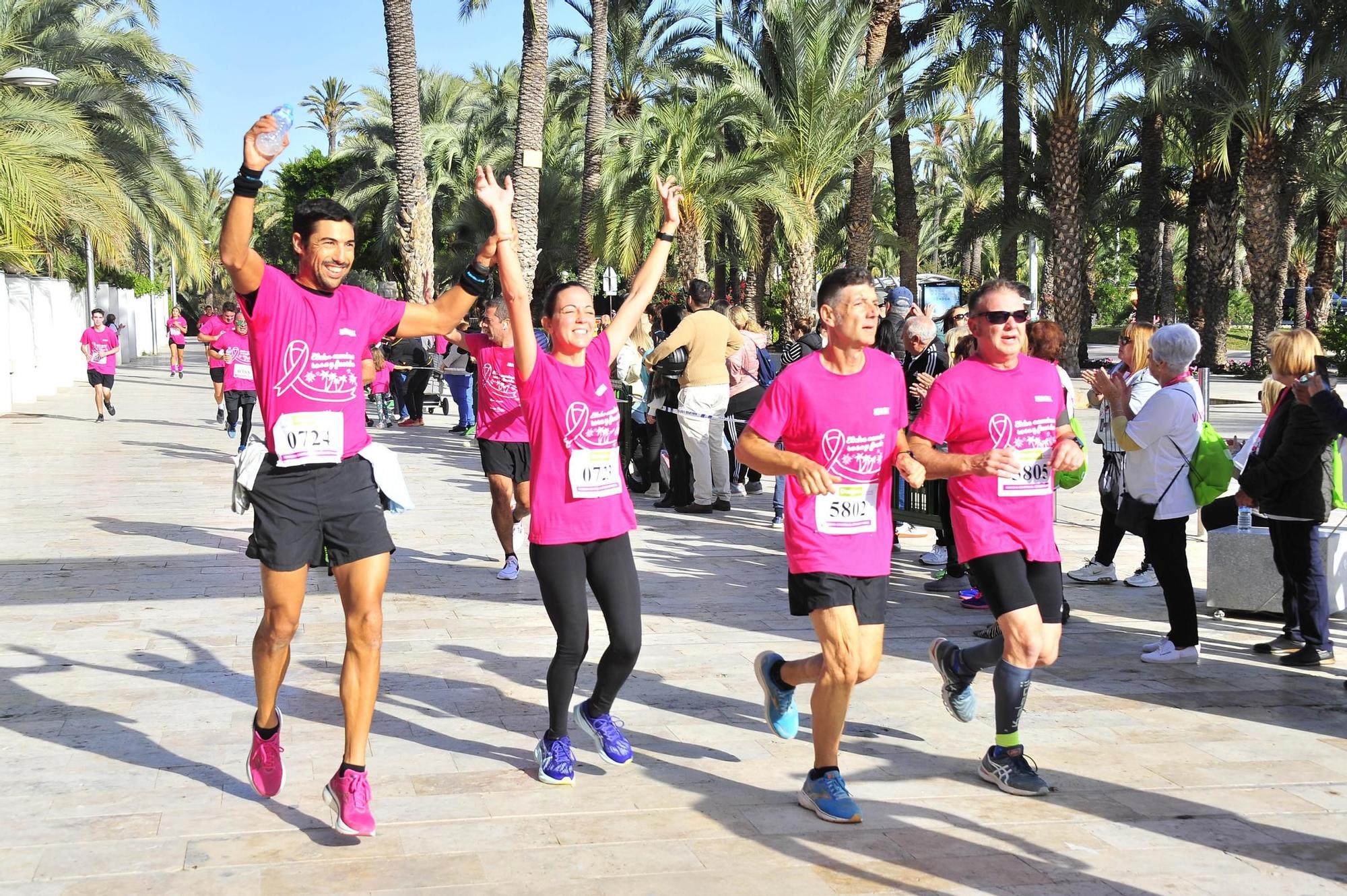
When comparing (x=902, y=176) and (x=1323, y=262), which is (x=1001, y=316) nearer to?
(x=902, y=176)

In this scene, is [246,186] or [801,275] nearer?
[246,186]

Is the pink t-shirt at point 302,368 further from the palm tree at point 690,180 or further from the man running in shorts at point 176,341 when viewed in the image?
the man running in shorts at point 176,341

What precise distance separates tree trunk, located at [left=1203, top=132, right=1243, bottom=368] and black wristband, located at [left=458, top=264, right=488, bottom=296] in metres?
27.7

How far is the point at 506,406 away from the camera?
8.55 metres

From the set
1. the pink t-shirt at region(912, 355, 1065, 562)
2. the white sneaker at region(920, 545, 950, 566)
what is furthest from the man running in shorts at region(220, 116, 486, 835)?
the white sneaker at region(920, 545, 950, 566)

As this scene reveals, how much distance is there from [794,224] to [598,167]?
560cm

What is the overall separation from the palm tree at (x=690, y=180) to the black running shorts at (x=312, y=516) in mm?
22132

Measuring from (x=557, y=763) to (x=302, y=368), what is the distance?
166cm

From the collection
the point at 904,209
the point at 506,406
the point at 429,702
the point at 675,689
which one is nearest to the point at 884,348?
the point at 506,406

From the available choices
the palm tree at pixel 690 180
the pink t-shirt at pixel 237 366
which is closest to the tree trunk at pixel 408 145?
the pink t-shirt at pixel 237 366

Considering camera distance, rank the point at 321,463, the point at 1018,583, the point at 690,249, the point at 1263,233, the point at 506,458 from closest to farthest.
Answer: the point at 321,463
the point at 1018,583
the point at 506,458
the point at 1263,233
the point at 690,249

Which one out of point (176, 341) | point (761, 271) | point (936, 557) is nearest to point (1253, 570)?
point (936, 557)

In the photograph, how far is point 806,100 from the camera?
2558 centimetres

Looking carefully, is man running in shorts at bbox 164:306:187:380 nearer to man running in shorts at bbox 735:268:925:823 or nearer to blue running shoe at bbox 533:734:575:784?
blue running shoe at bbox 533:734:575:784
